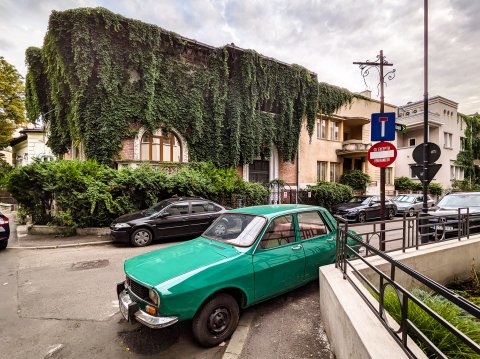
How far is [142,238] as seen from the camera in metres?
8.22

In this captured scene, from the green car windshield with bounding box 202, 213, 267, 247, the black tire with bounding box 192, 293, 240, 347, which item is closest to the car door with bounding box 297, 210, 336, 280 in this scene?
the green car windshield with bounding box 202, 213, 267, 247

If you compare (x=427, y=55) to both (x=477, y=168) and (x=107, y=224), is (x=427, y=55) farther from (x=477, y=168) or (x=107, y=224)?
(x=477, y=168)

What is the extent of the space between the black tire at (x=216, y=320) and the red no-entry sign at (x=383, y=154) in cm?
469

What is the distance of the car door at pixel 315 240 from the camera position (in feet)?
13.9

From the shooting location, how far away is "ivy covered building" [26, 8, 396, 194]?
42.4 ft

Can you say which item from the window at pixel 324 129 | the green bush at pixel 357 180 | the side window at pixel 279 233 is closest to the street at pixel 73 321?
the side window at pixel 279 233

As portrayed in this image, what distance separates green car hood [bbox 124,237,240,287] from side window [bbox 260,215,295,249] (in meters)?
0.52

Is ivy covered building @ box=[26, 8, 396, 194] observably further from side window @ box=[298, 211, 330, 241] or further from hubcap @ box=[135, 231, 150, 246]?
side window @ box=[298, 211, 330, 241]

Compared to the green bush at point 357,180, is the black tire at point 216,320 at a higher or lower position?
lower

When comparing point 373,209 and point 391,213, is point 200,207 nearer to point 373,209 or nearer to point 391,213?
point 373,209

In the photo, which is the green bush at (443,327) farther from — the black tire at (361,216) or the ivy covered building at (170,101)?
the ivy covered building at (170,101)

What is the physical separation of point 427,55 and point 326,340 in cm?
792

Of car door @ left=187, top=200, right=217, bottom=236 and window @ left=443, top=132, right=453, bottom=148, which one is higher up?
window @ left=443, top=132, right=453, bottom=148

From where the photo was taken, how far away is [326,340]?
10.5 feet
